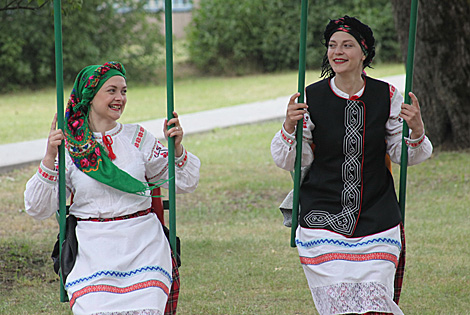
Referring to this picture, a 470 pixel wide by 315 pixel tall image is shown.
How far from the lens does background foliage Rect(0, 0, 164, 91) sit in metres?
16.8

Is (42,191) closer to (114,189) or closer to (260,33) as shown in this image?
(114,189)

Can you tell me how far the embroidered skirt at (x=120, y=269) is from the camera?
3096 millimetres

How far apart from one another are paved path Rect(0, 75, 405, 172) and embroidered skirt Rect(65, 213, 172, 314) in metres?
5.91

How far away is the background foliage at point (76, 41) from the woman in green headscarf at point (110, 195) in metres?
13.3

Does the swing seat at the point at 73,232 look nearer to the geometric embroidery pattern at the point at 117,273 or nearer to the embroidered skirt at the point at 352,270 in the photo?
the geometric embroidery pattern at the point at 117,273

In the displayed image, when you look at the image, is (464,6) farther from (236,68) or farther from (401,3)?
(236,68)

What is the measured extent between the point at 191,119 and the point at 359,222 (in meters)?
9.07

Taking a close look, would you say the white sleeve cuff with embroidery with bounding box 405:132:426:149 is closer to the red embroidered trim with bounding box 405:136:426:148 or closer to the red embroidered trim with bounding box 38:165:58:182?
the red embroidered trim with bounding box 405:136:426:148

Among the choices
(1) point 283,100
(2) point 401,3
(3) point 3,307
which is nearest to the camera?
(3) point 3,307

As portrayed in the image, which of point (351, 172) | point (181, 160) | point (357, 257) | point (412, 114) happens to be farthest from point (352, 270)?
point (181, 160)

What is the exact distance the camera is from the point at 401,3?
27.7 ft

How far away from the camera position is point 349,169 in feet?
11.2

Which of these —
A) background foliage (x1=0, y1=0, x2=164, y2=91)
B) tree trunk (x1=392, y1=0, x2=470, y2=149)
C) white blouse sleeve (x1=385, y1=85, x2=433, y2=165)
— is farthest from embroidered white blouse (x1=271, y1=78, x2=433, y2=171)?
background foliage (x1=0, y1=0, x2=164, y2=91)

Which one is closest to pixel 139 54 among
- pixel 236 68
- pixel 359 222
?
pixel 236 68
